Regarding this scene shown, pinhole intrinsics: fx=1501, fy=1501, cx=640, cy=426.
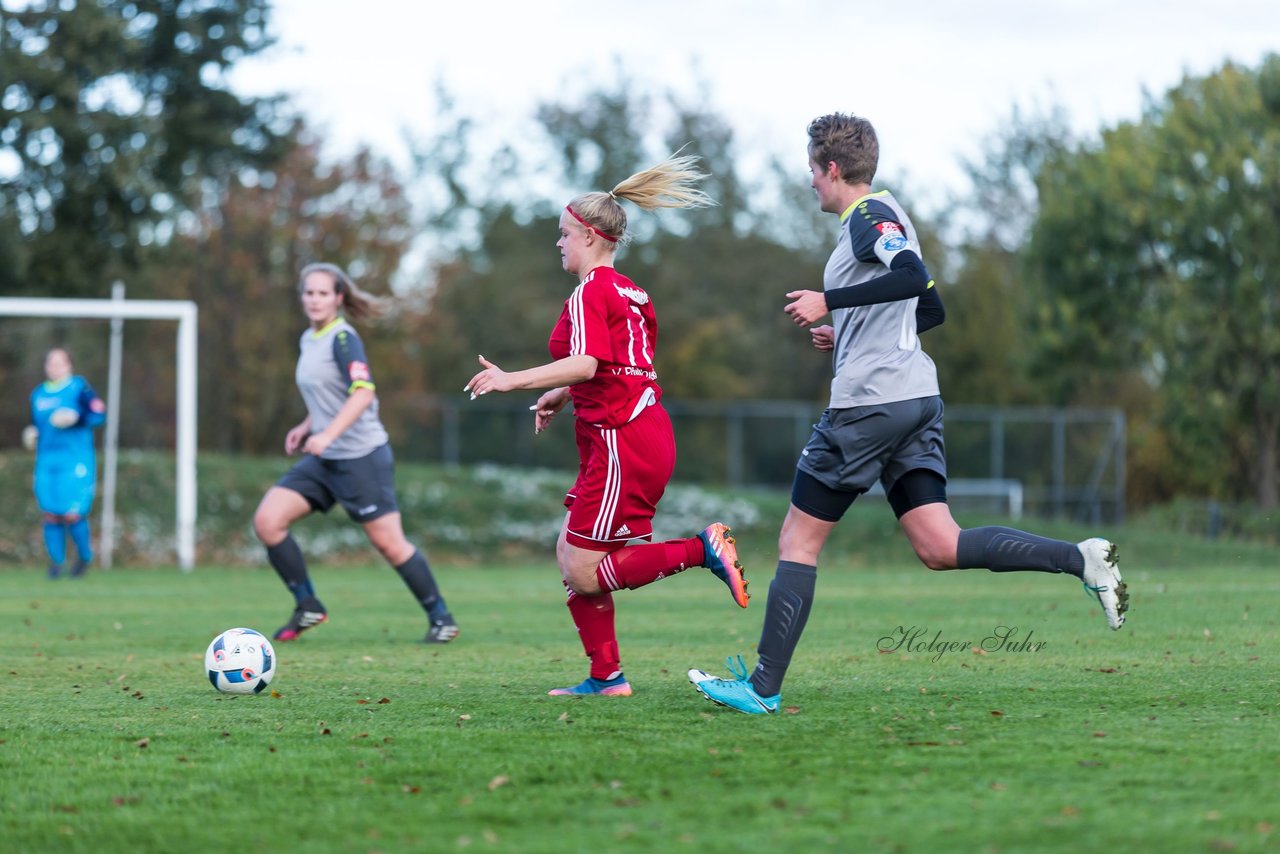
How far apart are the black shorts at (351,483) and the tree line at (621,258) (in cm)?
1483

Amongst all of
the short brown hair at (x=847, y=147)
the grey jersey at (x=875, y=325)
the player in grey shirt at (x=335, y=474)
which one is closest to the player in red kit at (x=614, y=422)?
the short brown hair at (x=847, y=147)

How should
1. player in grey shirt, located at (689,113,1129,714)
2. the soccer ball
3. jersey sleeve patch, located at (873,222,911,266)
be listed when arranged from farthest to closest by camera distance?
the soccer ball
player in grey shirt, located at (689,113,1129,714)
jersey sleeve patch, located at (873,222,911,266)

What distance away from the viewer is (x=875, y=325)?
5.45 meters

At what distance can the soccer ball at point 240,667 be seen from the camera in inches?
246

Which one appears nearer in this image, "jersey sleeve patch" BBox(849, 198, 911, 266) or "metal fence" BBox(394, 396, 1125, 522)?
"jersey sleeve patch" BBox(849, 198, 911, 266)

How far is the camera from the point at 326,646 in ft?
28.0

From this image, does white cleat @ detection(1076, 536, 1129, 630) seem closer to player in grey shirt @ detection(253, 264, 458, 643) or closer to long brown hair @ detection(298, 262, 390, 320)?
player in grey shirt @ detection(253, 264, 458, 643)

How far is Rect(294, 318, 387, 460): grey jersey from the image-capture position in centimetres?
862

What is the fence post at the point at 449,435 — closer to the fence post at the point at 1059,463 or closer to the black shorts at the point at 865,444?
the fence post at the point at 1059,463

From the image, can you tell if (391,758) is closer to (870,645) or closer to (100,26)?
(870,645)

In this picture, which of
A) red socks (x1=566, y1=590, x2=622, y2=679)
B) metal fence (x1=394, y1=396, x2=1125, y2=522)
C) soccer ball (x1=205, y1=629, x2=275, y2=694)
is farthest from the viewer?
metal fence (x1=394, y1=396, x2=1125, y2=522)

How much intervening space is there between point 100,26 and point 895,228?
19.4 meters

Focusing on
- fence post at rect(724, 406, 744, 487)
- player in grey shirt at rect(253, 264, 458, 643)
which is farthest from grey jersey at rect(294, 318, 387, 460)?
fence post at rect(724, 406, 744, 487)

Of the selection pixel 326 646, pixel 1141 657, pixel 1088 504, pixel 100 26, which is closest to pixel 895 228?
pixel 1141 657
